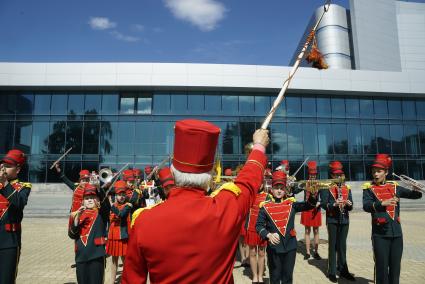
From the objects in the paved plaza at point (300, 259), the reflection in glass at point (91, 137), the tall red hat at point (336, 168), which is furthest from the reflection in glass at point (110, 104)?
the tall red hat at point (336, 168)

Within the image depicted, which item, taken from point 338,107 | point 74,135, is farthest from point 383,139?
point 74,135

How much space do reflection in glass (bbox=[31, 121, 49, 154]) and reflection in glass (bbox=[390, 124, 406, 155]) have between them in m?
32.1

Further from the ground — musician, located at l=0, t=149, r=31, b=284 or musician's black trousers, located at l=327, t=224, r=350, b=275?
musician, located at l=0, t=149, r=31, b=284

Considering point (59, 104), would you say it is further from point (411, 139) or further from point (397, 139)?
point (411, 139)

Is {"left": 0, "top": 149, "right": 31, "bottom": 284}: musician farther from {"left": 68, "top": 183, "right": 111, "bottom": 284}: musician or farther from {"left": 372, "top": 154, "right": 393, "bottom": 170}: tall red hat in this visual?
{"left": 372, "top": 154, "right": 393, "bottom": 170}: tall red hat

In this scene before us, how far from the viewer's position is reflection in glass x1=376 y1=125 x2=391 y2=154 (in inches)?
1160

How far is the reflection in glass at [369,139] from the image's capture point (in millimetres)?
29219

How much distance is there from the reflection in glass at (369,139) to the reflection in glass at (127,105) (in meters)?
21.8

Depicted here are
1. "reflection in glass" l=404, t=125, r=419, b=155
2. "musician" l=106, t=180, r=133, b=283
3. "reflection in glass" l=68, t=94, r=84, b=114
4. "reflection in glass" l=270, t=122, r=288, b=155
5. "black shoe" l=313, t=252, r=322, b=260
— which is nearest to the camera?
"musician" l=106, t=180, r=133, b=283

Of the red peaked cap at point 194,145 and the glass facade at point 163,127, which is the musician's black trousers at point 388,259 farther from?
the glass facade at point 163,127

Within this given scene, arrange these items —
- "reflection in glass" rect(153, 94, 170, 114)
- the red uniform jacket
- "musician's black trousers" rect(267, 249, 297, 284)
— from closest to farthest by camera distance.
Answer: the red uniform jacket, "musician's black trousers" rect(267, 249, 297, 284), "reflection in glass" rect(153, 94, 170, 114)

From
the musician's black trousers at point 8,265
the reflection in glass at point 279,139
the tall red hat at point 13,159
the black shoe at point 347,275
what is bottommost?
the black shoe at point 347,275

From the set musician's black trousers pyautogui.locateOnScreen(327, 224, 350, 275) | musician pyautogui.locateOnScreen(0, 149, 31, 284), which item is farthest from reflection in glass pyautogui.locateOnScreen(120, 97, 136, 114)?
musician pyautogui.locateOnScreen(0, 149, 31, 284)

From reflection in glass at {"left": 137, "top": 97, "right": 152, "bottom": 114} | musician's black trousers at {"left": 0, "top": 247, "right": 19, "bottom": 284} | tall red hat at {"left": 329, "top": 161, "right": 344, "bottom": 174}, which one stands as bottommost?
musician's black trousers at {"left": 0, "top": 247, "right": 19, "bottom": 284}
